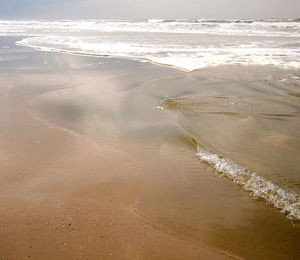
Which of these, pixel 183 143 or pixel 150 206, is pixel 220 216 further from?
pixel 183 143

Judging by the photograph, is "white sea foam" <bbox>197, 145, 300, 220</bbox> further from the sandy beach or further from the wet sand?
the wet sand

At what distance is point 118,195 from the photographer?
9.09 ft

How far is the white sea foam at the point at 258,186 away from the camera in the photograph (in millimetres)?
2547

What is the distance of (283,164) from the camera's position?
10.5 feet

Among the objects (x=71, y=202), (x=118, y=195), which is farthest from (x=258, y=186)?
(x=71, y=202)

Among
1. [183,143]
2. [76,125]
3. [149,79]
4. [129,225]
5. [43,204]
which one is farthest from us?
[149,79]

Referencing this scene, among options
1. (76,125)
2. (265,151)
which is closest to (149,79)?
(76,125)

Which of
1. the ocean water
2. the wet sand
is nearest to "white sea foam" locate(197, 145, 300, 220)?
the ocean water

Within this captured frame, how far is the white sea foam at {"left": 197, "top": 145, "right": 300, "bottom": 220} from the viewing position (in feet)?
8.36

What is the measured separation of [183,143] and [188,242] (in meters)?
1.82

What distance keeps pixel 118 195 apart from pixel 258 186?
1457mm

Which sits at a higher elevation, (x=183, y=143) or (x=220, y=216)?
(x=183, y=143)

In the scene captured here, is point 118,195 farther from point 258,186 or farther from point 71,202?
point 258,186

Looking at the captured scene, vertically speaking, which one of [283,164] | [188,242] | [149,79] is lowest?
[188,242]
